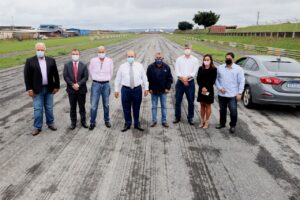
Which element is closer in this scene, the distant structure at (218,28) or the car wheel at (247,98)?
the car wheel at (247,98)

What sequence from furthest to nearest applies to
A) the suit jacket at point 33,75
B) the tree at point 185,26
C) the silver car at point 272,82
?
the tree at point 185,26 → the silver car at point 272,82 → the suit jacket at point 33,75

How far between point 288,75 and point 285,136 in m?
2.13

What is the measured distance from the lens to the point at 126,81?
22.3 ft

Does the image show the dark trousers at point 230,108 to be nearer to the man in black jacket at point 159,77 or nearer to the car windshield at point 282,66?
the man in black jacket at point 159,77

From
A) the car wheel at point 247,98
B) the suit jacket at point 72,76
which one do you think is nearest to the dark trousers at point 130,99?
the suit jacket at point 72,76

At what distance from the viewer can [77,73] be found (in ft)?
22.3

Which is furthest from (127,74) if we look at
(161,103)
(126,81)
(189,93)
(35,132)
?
(35,132)

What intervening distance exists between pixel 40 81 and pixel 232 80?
4243 mm

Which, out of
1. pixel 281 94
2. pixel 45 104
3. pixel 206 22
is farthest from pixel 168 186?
pixel 206 22

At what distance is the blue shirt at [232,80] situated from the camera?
6898 millimetres

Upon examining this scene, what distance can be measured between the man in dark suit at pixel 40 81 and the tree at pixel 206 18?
133 m

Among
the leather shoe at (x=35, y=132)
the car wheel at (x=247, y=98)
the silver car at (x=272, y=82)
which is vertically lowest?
the leather shoe at (x=35, y=132)

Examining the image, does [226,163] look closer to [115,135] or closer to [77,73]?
[115,135]

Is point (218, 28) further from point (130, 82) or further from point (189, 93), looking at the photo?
point (130, 82)
